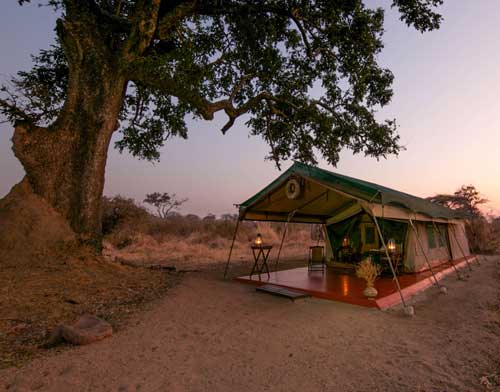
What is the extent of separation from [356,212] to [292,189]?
11.0ft

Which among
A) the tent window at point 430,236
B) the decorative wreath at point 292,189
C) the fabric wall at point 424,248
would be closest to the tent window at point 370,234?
the fabric wall at point 424,248

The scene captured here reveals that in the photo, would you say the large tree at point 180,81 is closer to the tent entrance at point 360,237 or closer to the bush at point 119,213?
the tent entrance at point 360,237

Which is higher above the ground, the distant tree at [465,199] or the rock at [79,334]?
the distant tree at [465,199]

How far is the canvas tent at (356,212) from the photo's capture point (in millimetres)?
5543

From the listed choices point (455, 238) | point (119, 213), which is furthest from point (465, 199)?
point (119, 213)

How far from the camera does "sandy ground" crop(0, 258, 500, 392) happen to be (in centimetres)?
243

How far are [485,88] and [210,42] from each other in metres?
10.5

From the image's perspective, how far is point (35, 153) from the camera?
5715 millimetres

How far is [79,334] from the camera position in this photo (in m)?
3.17

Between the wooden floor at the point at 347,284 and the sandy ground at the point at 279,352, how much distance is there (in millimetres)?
400

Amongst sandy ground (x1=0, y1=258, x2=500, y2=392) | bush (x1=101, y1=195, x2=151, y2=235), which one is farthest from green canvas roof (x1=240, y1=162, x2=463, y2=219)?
bush (x1=101, y1=195, x2=151, y2=235)

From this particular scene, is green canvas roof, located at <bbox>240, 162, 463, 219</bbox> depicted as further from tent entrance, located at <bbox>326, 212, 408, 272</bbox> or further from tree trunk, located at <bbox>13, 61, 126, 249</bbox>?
tree trunk, located at <bbox>13, 61, 126, 249</bbox>

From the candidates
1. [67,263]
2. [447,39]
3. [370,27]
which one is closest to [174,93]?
[67,263]

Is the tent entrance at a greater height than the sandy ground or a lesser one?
greater
